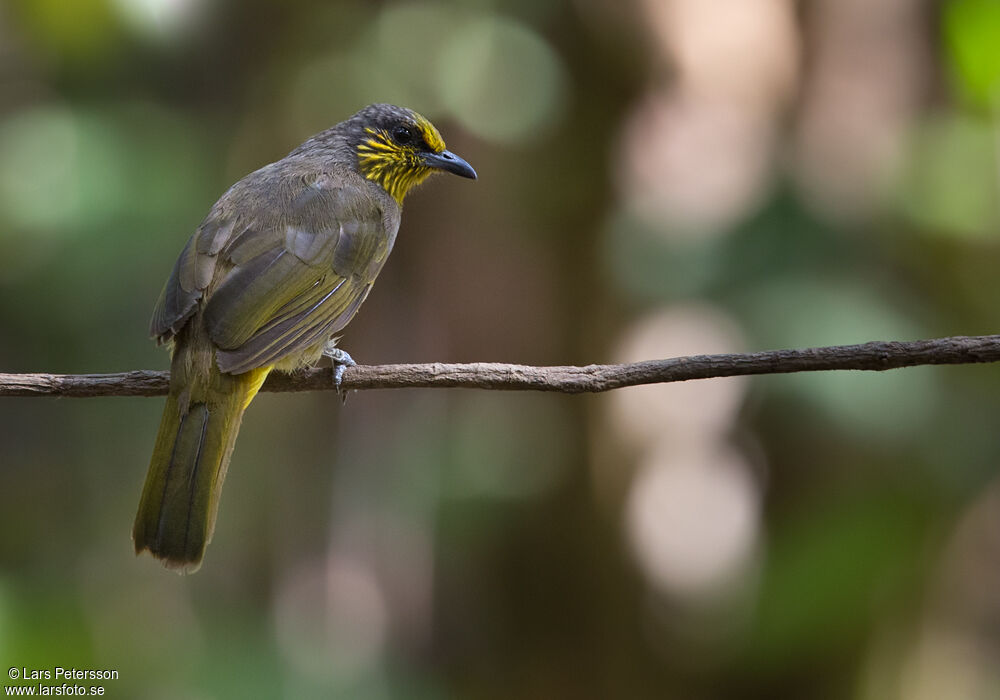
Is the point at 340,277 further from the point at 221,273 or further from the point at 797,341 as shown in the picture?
the point at 797,341

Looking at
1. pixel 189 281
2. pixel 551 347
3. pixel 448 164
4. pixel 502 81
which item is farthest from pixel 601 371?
pixel 502 81

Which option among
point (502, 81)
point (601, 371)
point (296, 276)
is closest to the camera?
point (601, 371)

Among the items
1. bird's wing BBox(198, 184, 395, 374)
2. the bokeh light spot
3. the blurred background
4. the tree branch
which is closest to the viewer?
the tree branch

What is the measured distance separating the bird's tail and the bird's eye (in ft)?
4.95

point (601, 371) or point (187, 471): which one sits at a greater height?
point (601, 371)

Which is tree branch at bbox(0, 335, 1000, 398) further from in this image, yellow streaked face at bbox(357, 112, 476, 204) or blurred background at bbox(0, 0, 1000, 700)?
blurred background at bbox(0, 0, 1000, 700)

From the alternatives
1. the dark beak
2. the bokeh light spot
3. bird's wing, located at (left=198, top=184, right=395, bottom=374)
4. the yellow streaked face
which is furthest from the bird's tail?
the bokeh light spot

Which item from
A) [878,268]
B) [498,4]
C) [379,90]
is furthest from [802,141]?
[379,90]

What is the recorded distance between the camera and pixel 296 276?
3.28m

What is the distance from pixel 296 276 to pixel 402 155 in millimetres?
993

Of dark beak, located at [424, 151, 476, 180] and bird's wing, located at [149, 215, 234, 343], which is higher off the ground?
dark beak, located at [424, 151, 476, 180]

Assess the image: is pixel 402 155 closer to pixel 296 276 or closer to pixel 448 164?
pixel 448 164

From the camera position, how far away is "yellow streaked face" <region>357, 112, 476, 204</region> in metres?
4.05

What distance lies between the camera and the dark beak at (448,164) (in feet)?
13.3
